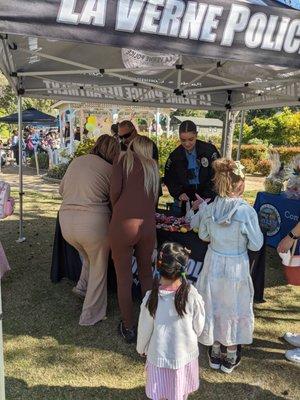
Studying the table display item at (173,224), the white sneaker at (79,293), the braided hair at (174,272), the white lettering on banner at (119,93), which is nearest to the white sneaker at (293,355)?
the table display item at (173,224)

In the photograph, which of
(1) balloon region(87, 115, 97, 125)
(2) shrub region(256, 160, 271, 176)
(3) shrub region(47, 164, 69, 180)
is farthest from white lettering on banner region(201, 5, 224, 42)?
(1) balloon region(87, 115, 97, 125)

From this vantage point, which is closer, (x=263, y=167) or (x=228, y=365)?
(x=228, y=365)

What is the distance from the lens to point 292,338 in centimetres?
337

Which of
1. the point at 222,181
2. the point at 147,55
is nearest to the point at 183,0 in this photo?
the point at 222,181

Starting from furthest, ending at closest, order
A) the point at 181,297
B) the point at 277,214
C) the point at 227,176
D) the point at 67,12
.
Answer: the point at 277,214 → the point at 227,176 → the point at 181,297 → the point at 67,12

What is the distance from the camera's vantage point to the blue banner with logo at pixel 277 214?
5.16 metres

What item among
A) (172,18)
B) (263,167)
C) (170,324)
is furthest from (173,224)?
(263,167)

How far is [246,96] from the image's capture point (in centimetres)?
661

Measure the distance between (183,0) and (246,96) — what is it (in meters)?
4.80

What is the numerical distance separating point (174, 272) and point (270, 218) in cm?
367

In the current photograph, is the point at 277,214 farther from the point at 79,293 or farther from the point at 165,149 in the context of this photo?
the point at 165,149

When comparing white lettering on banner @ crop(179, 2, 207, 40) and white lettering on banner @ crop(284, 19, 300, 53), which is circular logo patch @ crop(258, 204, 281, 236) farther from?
white lettering on banner @ crop(179, 2, 207, 40)

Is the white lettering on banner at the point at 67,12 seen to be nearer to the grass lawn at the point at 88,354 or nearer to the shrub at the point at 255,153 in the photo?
the grass lawn at the point at 88,354

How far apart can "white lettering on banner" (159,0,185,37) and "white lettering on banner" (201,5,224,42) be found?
161 millimetres
